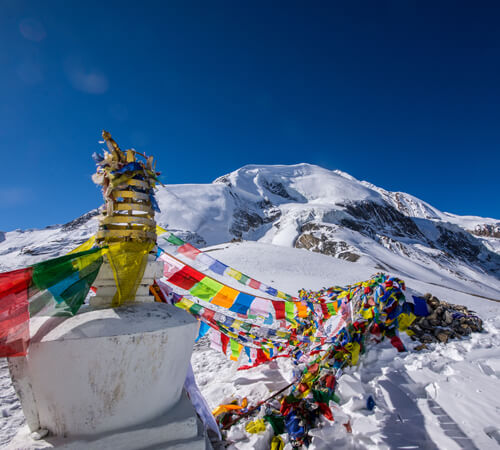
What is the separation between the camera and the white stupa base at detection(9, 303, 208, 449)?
4.70 feet

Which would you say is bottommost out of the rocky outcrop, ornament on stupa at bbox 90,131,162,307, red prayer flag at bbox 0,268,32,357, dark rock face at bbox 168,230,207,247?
red prayer flag at bbox 0,268,32,357

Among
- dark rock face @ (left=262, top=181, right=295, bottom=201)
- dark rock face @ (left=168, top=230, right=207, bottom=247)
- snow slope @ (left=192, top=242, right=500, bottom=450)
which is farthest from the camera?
dark rock face @ (left=262, top=181, right=295, bottom=201)

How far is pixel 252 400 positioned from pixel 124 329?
2824 mm

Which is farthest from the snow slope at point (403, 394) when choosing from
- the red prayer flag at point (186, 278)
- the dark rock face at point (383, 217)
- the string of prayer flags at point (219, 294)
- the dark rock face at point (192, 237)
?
the dark rock face at point (383, 217)

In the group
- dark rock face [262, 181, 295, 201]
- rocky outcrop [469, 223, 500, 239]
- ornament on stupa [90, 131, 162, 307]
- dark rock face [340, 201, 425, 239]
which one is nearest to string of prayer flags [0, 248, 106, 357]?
ornament on stupa [90, 131, 162, 307]

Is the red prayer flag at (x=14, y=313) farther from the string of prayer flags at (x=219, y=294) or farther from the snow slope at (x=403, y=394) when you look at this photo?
the snow slope at (x=403, y=394)

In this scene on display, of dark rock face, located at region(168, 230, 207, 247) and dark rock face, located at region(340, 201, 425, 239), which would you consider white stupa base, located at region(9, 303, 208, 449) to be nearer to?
dark rock face, located at region(168, 230, 207, 247)

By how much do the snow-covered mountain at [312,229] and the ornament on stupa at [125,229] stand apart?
21.5 metres

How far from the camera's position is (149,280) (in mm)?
2002

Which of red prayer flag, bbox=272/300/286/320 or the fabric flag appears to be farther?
red prayer flag, bbox=272/300/286/320


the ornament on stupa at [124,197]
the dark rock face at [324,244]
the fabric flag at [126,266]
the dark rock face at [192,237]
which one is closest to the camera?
the fabric flag at [126,266]

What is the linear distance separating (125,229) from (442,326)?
5.01 m

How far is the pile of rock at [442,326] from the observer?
4094 mm

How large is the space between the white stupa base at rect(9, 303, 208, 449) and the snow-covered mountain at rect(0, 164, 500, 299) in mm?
21624
